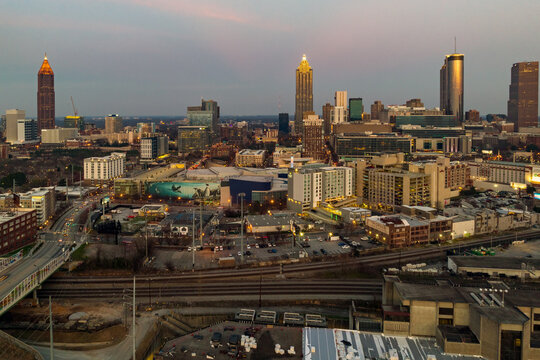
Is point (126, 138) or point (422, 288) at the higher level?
point (126, 138)

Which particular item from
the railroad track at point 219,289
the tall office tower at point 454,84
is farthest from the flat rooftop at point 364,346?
the tall office tower at point 454,84

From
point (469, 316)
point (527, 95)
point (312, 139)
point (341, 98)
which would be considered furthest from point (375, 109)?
point (469, 316)

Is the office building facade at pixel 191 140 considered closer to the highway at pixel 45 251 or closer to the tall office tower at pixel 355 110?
the tall office tower at pixel 355 110

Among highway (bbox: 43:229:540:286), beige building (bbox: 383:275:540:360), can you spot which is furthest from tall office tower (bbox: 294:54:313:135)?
beige building (bbox: 383:275:540:360)

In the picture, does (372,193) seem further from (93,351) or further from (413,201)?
(93,351)

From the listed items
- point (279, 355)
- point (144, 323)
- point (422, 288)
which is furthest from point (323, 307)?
point (144, 323)

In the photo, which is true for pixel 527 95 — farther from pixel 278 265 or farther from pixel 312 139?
pixel 278 265
